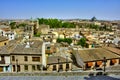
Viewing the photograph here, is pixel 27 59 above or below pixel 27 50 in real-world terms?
below

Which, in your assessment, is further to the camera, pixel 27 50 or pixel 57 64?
pixel 57 64

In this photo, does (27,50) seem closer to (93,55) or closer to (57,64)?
(57,64)

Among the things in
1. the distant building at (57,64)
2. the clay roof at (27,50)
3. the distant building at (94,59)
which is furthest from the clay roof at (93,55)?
the clay roof at (27,50)

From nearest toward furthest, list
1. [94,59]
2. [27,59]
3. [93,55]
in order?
[27,59] → [94,59] → [93,55]

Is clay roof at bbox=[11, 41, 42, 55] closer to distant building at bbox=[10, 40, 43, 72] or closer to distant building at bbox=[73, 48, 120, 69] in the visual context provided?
distant building at bbox=[10, 40, 43, 72]

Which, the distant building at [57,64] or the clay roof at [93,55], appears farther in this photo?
the clay roof at [93,55]

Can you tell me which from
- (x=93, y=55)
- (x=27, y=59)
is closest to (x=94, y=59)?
(x=93, y=55)

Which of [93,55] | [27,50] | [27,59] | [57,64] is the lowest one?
[57,64]

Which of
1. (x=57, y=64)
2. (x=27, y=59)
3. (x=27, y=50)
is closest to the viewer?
(x=27, y=59)

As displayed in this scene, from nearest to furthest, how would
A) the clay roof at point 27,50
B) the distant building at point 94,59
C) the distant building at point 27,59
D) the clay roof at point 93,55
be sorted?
the distant building at point 27,59, the clay roof at point 27,50, the distant building at point 94,59, the clay roof at point 93,55

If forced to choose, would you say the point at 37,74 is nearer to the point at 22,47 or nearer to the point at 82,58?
the point at 22,47

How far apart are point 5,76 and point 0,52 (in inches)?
761

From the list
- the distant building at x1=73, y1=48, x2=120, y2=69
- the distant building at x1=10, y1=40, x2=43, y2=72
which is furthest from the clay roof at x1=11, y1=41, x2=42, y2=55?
the distant building at x1=73, y1=48, x2=120, y2=69

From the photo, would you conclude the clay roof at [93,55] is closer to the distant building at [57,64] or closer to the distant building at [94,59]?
the distant building at [94,59]
